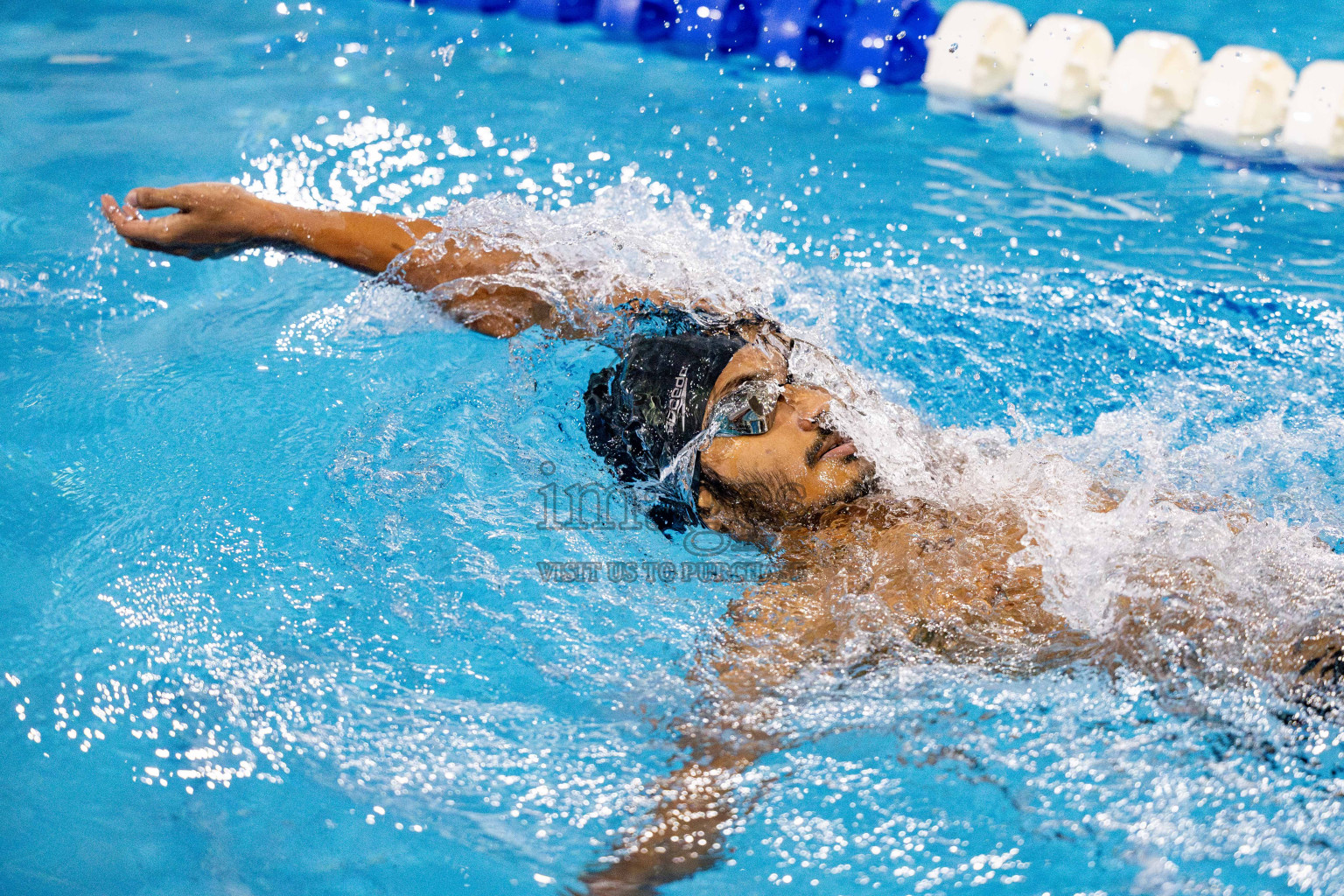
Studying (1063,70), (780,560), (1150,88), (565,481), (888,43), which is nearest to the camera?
(780,560)

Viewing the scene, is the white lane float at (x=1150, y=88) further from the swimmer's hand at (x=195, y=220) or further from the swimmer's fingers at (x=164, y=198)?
the swimmer's fingers at (x=164, y=198)

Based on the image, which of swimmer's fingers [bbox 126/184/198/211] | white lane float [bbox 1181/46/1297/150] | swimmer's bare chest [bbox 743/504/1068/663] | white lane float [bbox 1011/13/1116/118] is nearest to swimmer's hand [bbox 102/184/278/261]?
swimmer's fingers [bbox 126/184/198/211]

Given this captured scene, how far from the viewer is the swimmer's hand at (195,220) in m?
2.06

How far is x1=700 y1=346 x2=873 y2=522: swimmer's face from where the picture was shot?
1.86m

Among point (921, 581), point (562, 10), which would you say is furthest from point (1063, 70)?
point (921, 581)

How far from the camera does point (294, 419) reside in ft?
8.46

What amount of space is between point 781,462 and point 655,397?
0.27 metres

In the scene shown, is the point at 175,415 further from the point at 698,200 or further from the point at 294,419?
the point at 698,200

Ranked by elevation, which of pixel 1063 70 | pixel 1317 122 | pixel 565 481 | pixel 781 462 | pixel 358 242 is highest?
pixel 1063 70

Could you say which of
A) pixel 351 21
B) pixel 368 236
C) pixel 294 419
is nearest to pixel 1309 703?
pixel 368 236

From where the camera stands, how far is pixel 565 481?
7.82 feet

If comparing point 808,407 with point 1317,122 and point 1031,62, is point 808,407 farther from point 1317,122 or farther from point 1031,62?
point 1317,122

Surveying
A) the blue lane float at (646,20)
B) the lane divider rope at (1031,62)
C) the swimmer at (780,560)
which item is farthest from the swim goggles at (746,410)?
the blue lane float at (646,20)

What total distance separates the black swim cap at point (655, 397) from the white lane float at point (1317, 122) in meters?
2.73
